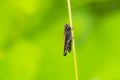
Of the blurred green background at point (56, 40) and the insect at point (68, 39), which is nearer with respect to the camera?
the insect at point (68, 39)

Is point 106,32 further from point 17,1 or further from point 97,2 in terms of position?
point 17,1

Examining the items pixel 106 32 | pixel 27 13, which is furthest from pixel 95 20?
pixel 27 13

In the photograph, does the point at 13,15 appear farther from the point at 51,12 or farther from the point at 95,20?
the point at 95,20

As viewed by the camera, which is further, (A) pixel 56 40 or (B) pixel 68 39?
(A) pixel 56 40

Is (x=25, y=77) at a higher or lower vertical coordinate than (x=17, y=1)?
lower

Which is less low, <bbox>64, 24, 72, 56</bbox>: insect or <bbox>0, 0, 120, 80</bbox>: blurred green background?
<bbox>0, 0, 120, 80</bbox>: blurred green background

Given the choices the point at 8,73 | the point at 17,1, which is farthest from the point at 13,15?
the point at 8,73
